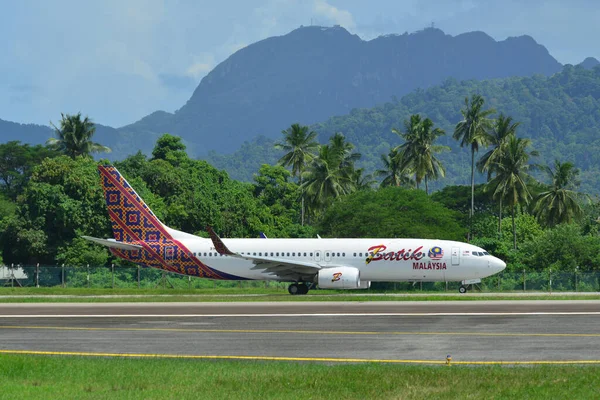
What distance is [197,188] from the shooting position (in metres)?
91.4

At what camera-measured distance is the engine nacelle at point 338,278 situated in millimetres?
46156

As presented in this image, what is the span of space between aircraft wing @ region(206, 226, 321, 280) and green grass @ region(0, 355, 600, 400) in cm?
2697

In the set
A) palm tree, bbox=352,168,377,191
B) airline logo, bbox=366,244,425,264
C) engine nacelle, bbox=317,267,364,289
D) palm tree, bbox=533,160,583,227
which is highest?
palm tree, bbox=352,168,377,191

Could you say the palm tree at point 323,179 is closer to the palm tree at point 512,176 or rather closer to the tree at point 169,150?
the palm tree at point 512,176

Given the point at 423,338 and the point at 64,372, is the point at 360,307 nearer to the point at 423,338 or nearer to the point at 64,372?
the point at 423,338

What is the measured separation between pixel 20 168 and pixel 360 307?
114 metres

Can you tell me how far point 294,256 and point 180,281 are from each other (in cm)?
1352

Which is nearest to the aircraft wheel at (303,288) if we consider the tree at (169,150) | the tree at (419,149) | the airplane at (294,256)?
the airplane at (294,256)

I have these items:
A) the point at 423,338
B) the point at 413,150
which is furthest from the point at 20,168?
the point at 423,338

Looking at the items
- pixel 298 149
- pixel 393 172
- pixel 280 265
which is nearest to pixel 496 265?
pixel 280 265

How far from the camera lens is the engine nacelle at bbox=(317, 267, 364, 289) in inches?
1817

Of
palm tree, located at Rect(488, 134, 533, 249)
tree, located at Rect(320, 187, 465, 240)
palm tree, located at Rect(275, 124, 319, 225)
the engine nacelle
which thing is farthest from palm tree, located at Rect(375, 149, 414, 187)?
the engine nacelle

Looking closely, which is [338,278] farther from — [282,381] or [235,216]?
[235,216]

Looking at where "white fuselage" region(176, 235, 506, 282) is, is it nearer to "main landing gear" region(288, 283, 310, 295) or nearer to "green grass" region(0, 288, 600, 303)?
"main landing gear" region(288, 283, 310, 295)
